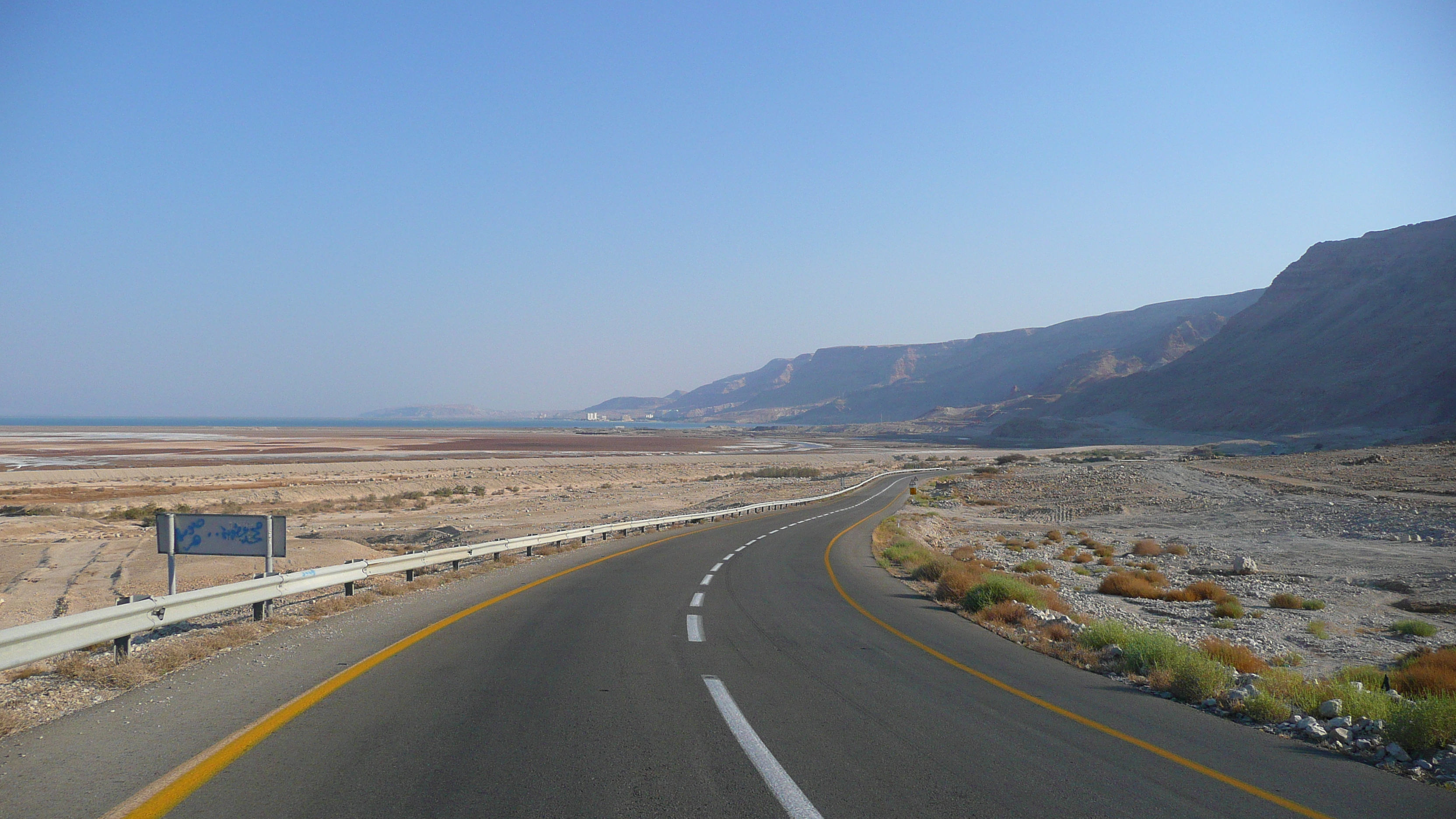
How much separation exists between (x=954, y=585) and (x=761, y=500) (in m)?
34.6

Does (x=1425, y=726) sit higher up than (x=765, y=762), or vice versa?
(x=765, y=762)

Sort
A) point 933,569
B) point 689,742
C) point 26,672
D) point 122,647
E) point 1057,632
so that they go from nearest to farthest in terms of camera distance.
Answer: point 689,742
point 26,672
point 122,647
point 1057,632
point 933,569

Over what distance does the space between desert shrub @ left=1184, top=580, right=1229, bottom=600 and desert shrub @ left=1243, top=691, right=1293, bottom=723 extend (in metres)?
12.2

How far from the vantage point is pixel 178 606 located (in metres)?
8.25

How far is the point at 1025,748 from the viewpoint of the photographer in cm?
575

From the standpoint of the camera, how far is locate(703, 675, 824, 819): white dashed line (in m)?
4.42

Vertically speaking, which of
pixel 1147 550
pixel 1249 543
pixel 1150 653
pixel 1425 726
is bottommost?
pixel 1249 543

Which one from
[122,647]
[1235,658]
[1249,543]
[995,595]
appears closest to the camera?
[122,647]

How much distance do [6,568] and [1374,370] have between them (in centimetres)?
14363

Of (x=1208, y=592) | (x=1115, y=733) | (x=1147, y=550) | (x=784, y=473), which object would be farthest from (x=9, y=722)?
(x=784, y=473)

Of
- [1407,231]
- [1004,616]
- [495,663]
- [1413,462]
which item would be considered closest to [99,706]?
[495,663]

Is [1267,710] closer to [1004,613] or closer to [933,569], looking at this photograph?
[1004,613]

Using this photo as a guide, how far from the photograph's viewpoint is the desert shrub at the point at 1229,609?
1591cm

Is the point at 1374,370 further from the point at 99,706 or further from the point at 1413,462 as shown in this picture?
the point at 99,706
